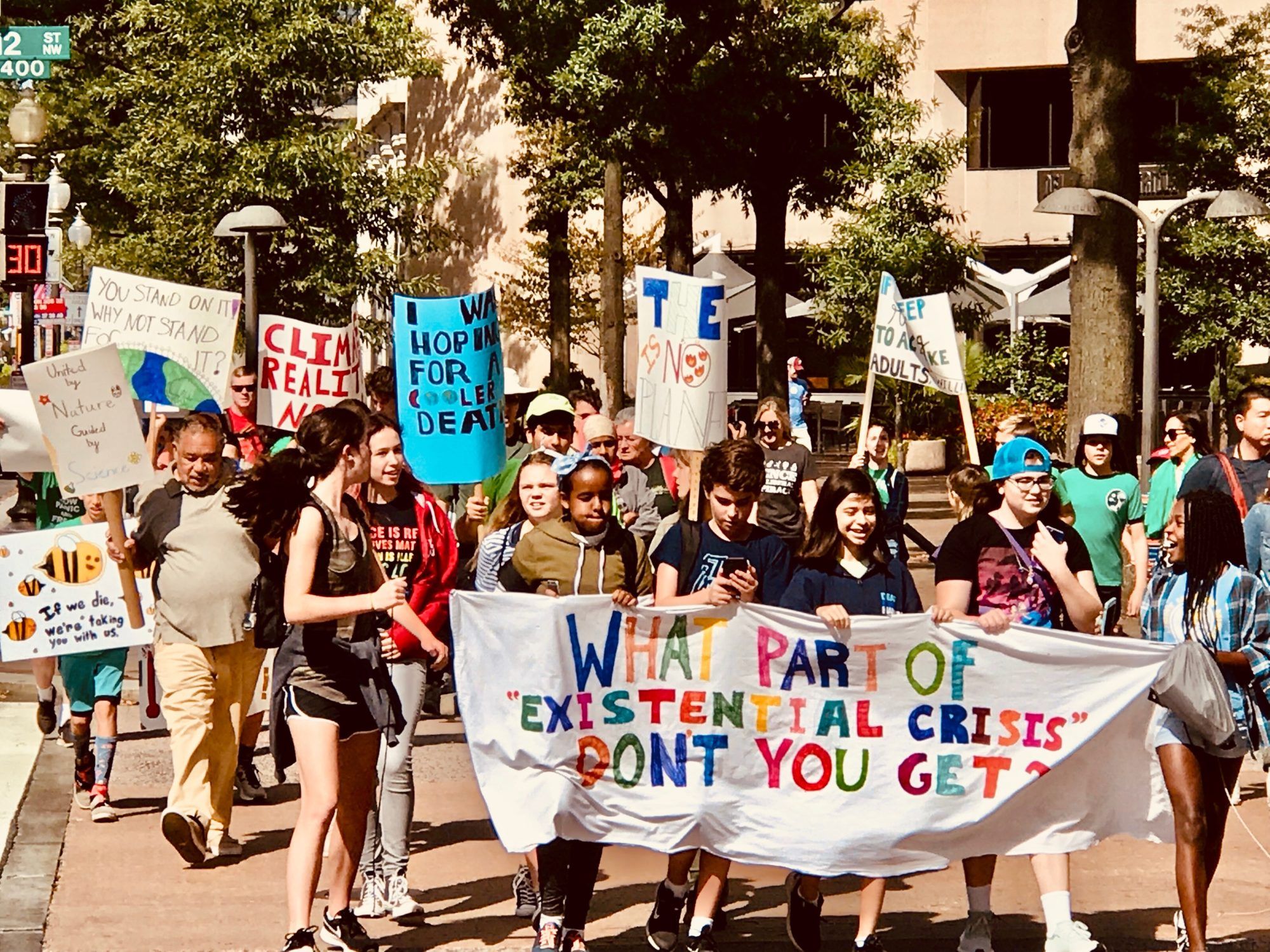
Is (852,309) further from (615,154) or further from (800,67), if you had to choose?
(615,154)

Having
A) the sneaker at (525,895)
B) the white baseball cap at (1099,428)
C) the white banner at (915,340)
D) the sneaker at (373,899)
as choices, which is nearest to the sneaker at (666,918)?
the sneaker at (525,895)

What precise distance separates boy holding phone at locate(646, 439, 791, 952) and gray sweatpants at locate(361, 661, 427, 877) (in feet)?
3.15

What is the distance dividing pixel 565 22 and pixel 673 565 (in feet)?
48.8

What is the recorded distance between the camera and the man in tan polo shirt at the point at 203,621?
27.8 ft

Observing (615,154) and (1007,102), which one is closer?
(615,154)

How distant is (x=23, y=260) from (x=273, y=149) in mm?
9970

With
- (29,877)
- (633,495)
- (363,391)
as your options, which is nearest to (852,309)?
(363,391)

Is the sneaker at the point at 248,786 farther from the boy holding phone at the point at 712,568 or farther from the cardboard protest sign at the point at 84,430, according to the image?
the boy holding phone at the point at 712,568

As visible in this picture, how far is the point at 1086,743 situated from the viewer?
6914 mm

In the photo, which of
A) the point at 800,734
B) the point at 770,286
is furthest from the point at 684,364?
the point at 770,286

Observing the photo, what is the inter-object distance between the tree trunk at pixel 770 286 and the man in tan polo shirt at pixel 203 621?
14.7 m

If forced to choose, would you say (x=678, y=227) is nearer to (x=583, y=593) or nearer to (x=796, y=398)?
(x=796, y=398)

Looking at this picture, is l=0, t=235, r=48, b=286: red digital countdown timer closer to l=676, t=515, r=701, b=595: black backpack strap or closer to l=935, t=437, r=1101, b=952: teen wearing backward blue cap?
l=676, t=515, r=701, b=595: black backpack strap

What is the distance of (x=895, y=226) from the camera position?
2689cm
